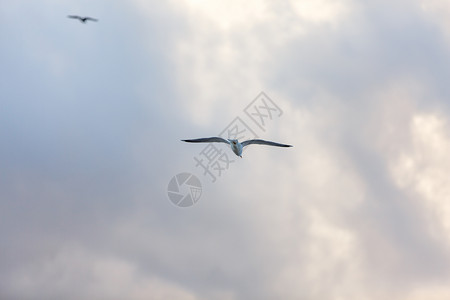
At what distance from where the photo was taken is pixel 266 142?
178750 millimetres

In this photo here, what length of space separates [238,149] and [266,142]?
1160 centimetres

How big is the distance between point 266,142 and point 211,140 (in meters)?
16.5

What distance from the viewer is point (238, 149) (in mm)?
171000

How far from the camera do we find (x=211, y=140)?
574 ft

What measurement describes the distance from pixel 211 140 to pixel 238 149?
29.6 ft
